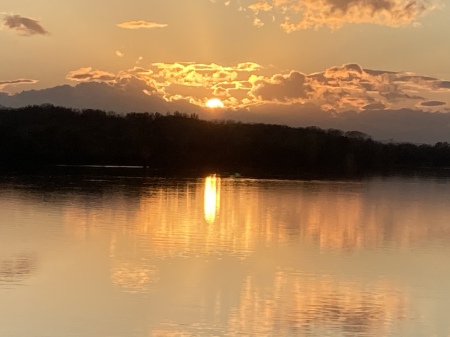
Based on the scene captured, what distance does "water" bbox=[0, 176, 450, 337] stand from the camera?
28.3 ft

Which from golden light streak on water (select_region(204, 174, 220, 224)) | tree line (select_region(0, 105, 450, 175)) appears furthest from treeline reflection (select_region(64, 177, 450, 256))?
tree line (select_region(0, 105, 450, 175))

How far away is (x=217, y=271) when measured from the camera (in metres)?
11.4

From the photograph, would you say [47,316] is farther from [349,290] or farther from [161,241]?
[161,241]

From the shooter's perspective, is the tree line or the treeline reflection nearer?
the treeline reflection

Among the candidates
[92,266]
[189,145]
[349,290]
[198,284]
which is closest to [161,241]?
[92,266]

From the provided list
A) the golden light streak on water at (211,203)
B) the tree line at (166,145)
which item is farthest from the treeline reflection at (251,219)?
the tree line at (166,145)

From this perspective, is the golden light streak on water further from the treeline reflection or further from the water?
the water

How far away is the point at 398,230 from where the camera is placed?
1781 cm

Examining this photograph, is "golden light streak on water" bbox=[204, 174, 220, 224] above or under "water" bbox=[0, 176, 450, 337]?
above

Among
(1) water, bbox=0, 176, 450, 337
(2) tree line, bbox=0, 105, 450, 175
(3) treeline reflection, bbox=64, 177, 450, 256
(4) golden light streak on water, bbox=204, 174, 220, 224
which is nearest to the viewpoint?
(1) water, bbox=0, 176, 450, 337

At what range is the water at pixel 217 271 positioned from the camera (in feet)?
28.3

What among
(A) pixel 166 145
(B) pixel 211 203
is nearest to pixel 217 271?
(B) pixel 211 203

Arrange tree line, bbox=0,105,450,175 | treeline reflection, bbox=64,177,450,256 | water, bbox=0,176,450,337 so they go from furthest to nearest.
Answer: tree line, bbox=0,105,450,175, treeline reflection, bbox=64,177,450,256, water, bbox=0,176,450,337

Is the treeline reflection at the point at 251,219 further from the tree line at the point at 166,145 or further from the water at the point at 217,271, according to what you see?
the tree line at the point at 166,145
